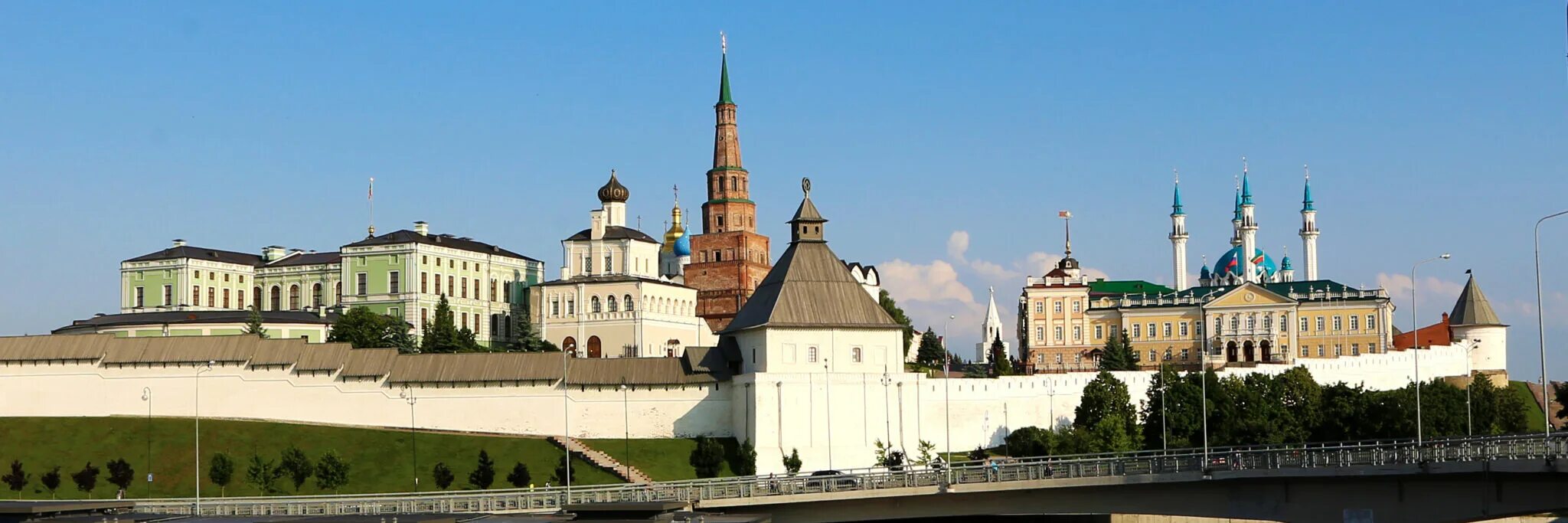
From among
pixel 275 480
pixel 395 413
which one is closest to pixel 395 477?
pixel 275 480

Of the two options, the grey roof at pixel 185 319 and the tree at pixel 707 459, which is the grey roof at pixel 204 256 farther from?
the tree at pixel 707 459

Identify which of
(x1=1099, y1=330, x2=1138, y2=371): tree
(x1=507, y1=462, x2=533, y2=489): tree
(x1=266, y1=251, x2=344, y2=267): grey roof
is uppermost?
(x1=266, y1=251, x2=344, y2=267): grey roof

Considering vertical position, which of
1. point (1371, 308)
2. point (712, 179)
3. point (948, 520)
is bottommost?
point (948, 520)

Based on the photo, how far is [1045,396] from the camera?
95.5 meters

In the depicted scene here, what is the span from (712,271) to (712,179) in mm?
6964

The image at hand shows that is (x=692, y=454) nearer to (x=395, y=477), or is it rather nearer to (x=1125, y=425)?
(x=395, y=477)

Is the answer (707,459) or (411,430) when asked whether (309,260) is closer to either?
(411,430)

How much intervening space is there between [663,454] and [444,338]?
29.2 m

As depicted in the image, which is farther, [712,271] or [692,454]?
[712,271]

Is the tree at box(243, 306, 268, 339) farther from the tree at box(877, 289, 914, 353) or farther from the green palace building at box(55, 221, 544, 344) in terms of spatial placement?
the tree at box(877, 289, 914, 353)

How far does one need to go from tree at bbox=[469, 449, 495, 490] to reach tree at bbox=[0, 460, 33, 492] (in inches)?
698

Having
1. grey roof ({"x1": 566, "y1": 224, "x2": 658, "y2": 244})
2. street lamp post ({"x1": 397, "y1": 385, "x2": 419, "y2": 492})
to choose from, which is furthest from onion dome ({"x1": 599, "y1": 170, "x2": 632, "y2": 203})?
street lamp post ({"x1": 397, "y1": 385, "x2": 419, "y2": 492})

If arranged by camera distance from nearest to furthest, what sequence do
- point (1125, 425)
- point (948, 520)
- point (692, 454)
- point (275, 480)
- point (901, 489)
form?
point (901, 489) → point (948, 520) → point (275, 480) → point (692, 454) → point (1125, 425)

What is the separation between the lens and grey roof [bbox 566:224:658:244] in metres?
123
